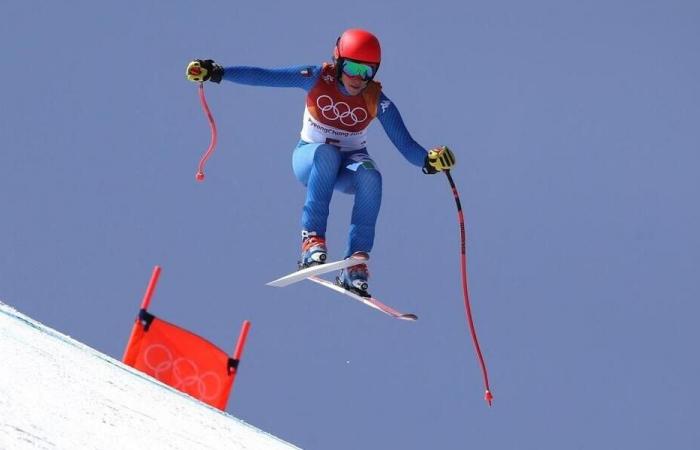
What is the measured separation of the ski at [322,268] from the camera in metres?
8.37

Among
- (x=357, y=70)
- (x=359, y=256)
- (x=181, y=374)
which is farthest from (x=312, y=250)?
(x=181, y=374)

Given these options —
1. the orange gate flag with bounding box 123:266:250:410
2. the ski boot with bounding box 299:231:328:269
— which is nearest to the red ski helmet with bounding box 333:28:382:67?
the ski boot with bounding box 299:231:328:269

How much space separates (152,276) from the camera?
24.7 ft

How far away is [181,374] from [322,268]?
1352 millimetres

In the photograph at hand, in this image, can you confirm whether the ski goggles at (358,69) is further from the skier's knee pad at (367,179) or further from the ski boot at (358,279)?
the ski boot at (358,279)

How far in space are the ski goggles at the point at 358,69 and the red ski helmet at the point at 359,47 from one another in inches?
1.7

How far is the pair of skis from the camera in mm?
8383

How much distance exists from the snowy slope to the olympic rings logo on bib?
9.77 ft

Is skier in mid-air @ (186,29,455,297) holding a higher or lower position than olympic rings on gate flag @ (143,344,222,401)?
higher

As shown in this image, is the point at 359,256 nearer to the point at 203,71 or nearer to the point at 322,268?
the point at 322,268

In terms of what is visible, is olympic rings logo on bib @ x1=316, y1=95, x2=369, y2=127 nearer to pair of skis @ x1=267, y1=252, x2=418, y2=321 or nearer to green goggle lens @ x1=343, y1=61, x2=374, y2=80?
green goggle lens @ x1=343, y1=61, x2=374, y2=80

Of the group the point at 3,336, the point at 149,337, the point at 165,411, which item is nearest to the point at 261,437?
the point at 165,411

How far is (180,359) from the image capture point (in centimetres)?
759

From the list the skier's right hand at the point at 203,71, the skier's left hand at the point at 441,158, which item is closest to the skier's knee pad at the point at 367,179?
the skier's left hand at the point at 441,158
